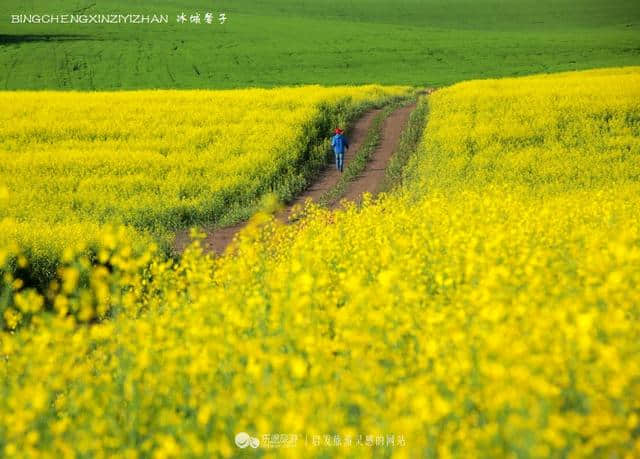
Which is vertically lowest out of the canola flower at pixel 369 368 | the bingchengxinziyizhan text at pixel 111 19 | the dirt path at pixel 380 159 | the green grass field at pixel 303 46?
the canola flower at pixel 369 368

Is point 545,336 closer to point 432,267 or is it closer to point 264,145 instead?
point 432,267

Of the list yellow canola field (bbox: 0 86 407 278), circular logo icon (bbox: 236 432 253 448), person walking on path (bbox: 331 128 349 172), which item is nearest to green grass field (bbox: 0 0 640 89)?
yellow canola field (bbox: 0 86 407 278)

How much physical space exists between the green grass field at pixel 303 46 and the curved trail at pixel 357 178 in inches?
820

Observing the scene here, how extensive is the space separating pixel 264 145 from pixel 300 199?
4.04 metres

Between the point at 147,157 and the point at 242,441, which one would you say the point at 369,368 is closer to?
the point at 242,441

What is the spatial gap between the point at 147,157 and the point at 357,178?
6.29 meters

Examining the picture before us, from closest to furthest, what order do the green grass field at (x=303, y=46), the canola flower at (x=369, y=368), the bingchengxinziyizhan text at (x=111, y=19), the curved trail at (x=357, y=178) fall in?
the canola flower at (x=369, y=368), the curved trail at (x=357, y=178), the green grass field at (x=303, y=46), the bingchengxinziyizhan text at (x=111, y=19)

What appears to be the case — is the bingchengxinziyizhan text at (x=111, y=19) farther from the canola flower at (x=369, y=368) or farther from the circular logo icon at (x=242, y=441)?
the circular logo icon at (x=242, y=441)

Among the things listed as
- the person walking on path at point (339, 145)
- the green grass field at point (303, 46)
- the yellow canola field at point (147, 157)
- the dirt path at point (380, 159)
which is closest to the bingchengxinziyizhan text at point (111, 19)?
the green grass field at point (303, 46)

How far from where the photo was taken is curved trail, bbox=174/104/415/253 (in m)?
16.9

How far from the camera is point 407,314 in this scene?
5641 millimetres

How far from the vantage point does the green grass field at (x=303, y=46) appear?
5284 cm

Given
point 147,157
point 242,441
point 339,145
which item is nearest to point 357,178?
point 339,145

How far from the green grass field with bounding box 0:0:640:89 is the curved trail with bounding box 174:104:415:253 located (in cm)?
2083
